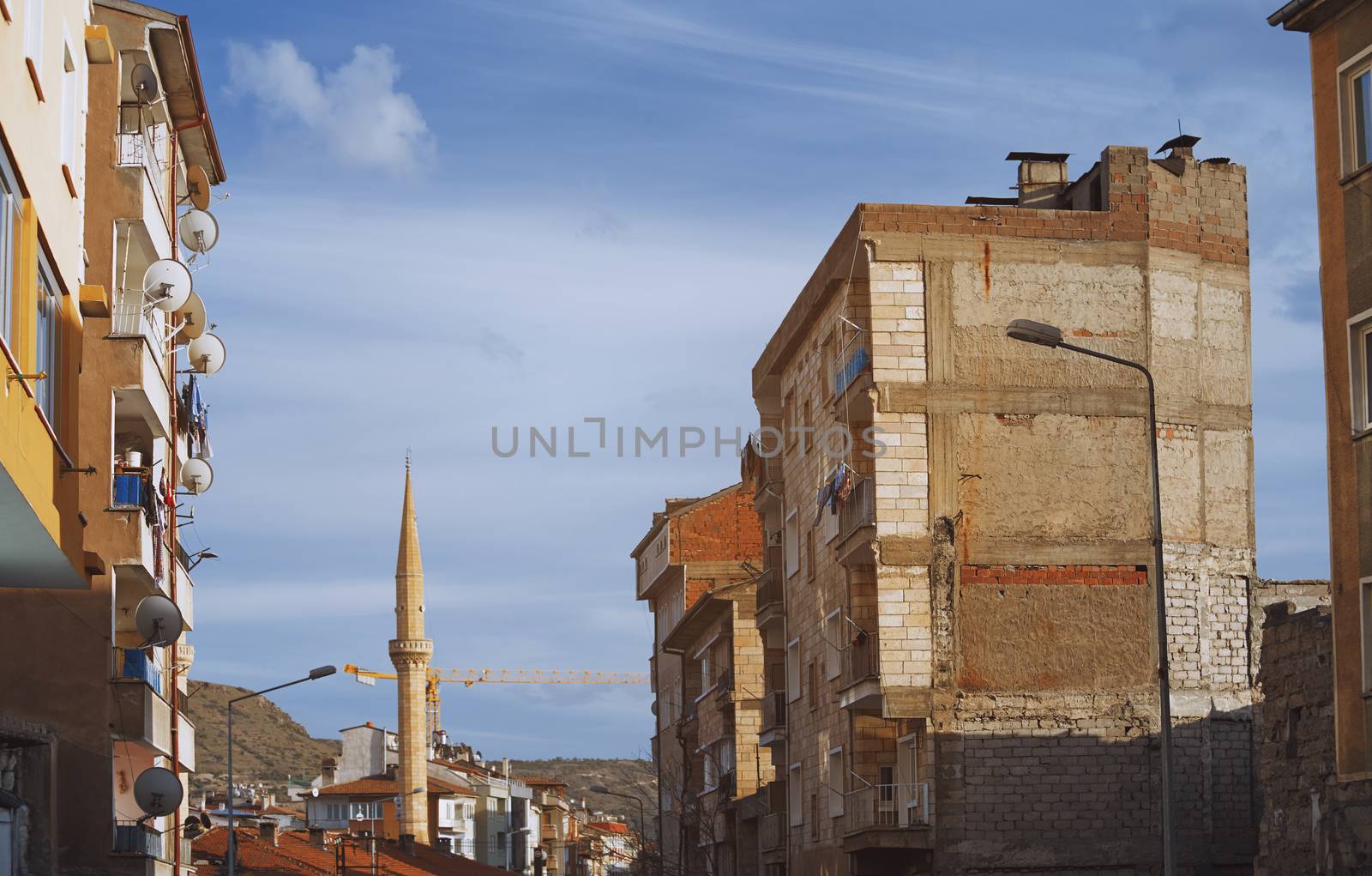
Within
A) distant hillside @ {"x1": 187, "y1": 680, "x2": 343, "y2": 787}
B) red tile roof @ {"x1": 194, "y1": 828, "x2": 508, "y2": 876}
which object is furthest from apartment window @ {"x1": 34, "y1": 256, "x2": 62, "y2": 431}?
distant hillside @ {"x1": 187, "y1": 680, "x2": 343, "y2": 787}

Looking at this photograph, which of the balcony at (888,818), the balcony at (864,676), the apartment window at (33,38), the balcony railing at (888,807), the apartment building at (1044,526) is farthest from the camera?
the balcony at (864,676)

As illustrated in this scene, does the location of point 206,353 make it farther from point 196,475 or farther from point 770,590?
point 770,590

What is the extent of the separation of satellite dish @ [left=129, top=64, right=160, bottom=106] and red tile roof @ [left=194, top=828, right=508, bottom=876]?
93.0ft

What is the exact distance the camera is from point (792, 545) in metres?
43.6

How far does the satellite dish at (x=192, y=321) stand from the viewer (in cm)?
3688

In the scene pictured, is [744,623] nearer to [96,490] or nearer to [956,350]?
[956,350]

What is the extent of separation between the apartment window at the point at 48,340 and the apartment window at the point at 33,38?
5.42 feet

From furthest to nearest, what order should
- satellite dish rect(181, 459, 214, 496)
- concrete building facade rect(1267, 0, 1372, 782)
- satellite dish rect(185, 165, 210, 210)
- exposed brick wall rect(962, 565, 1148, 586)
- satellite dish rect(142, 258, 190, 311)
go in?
satellite dish rect(185, 165, 210, 210), satellite dish rect(181, 459, 214, 496), exposed brick wall rect(962, 565, 1148, 586), satellite dish rect(142, 258, 190, 311), concrete building facade rect(1267, 0, 1372, 782)

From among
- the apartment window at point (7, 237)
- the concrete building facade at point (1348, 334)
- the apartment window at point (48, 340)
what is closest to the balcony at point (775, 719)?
the concrete building facade at point (1348, 334)

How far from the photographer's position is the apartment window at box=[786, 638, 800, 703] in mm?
A: 42875

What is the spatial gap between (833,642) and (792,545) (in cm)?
504

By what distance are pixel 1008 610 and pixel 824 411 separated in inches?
247

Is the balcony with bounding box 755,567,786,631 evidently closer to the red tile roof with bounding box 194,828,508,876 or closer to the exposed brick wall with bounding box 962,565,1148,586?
the exposed brick wall with bounding box 962,565,1148,586

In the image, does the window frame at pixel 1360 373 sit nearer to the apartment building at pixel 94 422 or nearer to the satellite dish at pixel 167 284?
the apartment building at pixel 94 422
